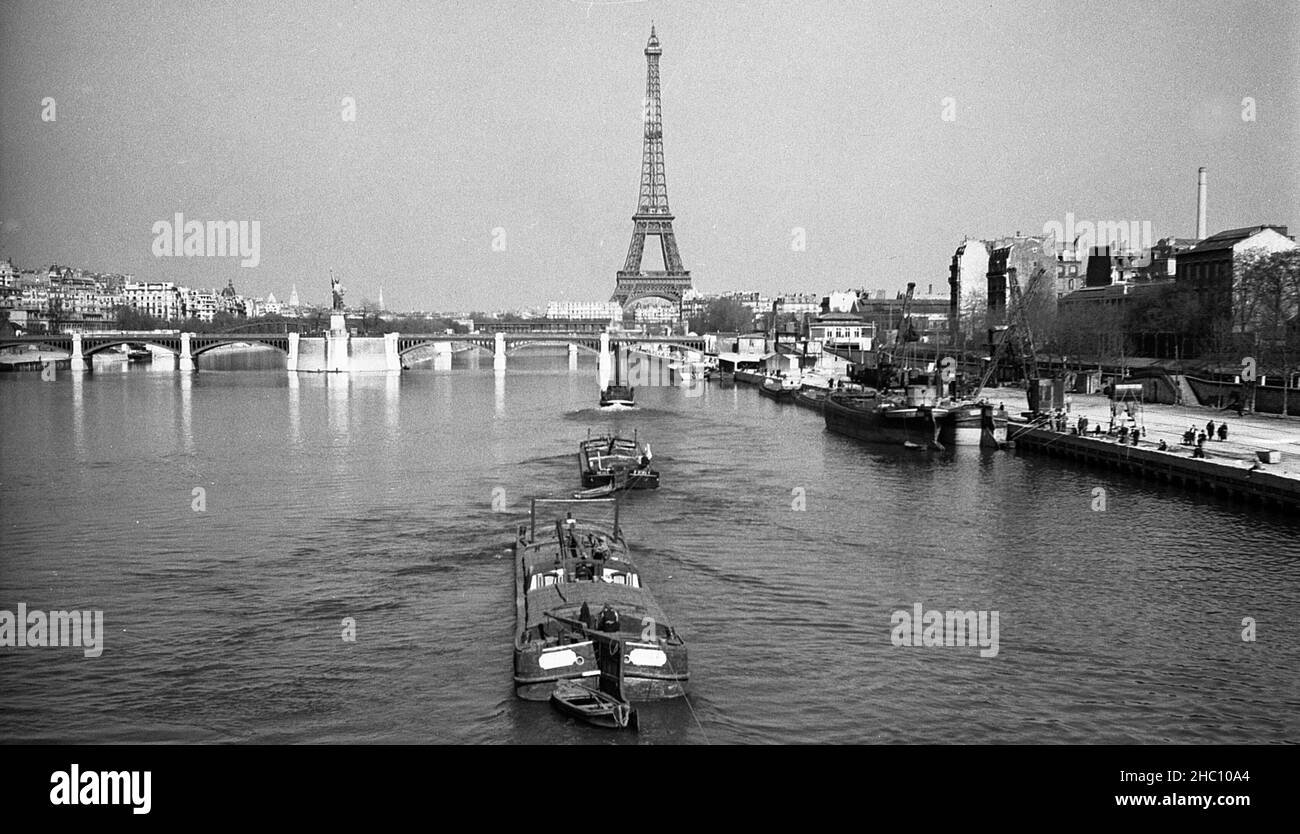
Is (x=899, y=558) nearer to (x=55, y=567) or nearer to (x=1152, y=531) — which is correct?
(x=1152, y=531)

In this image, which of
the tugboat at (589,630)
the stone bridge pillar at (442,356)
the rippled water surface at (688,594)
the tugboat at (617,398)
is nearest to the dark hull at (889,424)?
the rippled water surface at (688,594)

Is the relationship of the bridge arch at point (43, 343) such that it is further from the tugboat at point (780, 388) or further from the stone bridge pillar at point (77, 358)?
the tugboat at point (780, 388)

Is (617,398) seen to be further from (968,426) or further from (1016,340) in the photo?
(968,426)

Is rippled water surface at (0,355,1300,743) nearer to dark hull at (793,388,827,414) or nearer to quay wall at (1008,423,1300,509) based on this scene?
quay wall at (1008,423,1300,509)

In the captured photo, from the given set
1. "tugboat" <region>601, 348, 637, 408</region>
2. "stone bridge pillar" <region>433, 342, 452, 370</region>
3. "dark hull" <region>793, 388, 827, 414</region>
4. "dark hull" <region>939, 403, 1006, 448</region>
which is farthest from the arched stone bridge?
"dark hull" <region>939, 403, 1006, 448</region>

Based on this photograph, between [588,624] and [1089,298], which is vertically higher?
[1089,298]
